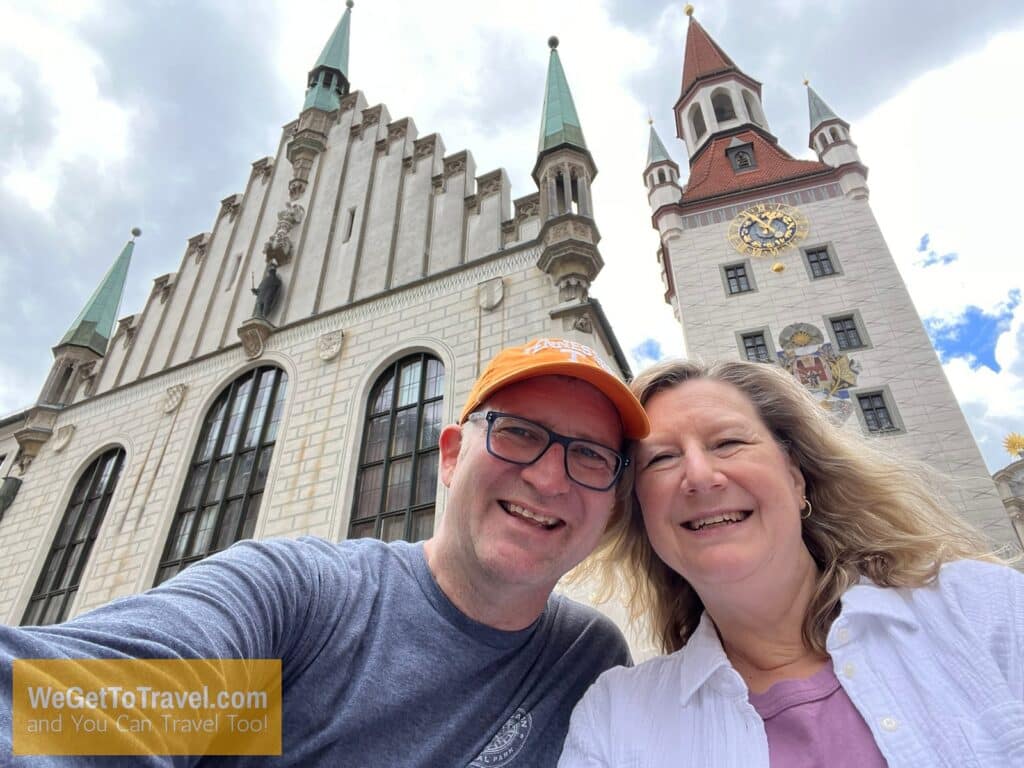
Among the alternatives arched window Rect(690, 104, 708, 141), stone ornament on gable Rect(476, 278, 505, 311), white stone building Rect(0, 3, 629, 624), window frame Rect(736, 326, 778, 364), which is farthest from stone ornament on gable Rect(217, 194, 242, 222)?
arched window Rect(690, 104, 708, 141)

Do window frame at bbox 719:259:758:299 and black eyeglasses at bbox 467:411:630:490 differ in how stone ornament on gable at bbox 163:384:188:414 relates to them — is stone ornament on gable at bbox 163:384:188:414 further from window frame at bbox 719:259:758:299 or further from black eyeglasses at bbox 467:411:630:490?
window frame at bbox 719:259:758:299

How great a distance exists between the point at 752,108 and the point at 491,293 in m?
20.4

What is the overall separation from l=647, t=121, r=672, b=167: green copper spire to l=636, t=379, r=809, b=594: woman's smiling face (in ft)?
65.4

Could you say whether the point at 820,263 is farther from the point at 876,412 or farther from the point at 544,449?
the point at 544,449

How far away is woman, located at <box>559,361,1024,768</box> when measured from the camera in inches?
42.5

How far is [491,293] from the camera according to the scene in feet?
28.7

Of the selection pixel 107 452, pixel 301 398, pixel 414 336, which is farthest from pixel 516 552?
pixel 107 452

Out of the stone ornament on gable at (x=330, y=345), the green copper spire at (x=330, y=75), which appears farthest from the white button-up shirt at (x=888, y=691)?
the green copper spire at (x=330, y=75)

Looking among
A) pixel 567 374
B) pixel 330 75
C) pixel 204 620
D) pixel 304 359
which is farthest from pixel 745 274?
pixel 204 620

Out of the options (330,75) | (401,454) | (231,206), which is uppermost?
(330,75)

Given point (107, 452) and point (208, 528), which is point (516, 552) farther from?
point (107, 452)

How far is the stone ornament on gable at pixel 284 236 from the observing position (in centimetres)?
1179

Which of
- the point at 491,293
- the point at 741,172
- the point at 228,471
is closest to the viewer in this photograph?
the point at 491,293

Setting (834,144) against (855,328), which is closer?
(855,328)
